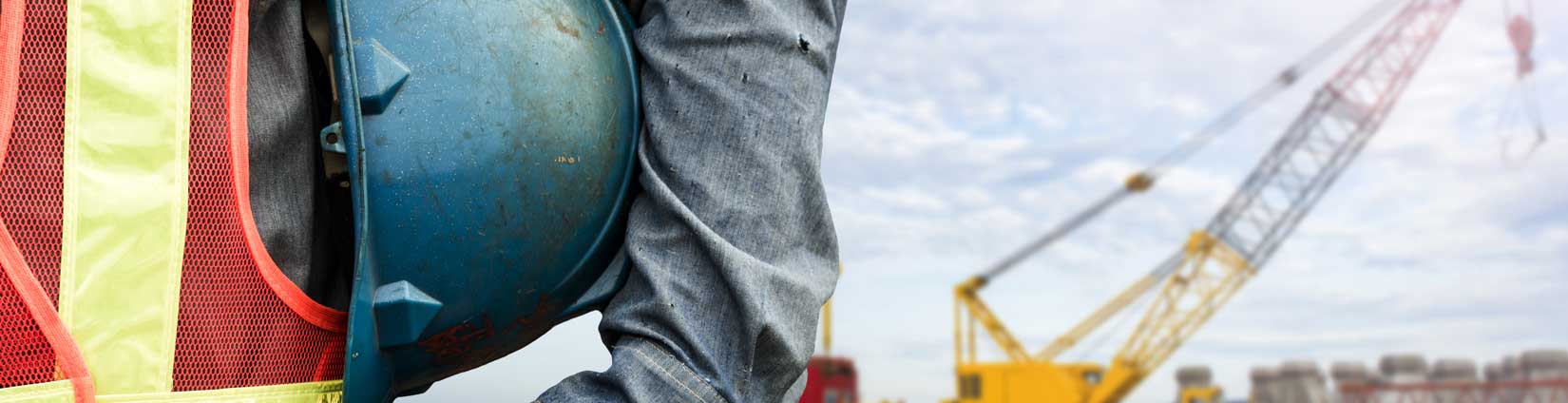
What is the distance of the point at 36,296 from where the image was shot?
0.62 metres

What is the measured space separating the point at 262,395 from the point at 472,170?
19 cm

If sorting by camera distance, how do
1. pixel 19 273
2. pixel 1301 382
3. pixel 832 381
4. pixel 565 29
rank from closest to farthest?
1. pixel 19 273
2. pixel 565 29
3. pixel 832 381
4. pixel 1301 382

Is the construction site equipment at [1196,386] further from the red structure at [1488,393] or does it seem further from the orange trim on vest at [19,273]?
the orange trim on vest at [19,273]

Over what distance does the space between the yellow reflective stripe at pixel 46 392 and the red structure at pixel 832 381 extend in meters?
12.5

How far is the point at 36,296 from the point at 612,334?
1.10ft

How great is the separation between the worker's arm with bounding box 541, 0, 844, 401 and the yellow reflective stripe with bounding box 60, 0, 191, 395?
0.79 ft

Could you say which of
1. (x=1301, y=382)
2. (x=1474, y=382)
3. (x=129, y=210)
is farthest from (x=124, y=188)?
(x=1301, y=382)

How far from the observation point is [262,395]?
2.32ft

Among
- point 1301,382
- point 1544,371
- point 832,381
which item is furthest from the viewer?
point 1301,382

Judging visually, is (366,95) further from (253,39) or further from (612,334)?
(612,334)

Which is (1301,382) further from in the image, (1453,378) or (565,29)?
(565,29)

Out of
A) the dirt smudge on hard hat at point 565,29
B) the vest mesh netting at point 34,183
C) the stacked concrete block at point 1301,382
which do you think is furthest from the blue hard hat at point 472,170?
the stacked concrete block at point 1301,382

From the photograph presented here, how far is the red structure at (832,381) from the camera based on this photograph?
13188 millimetres

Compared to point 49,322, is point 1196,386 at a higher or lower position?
lower
